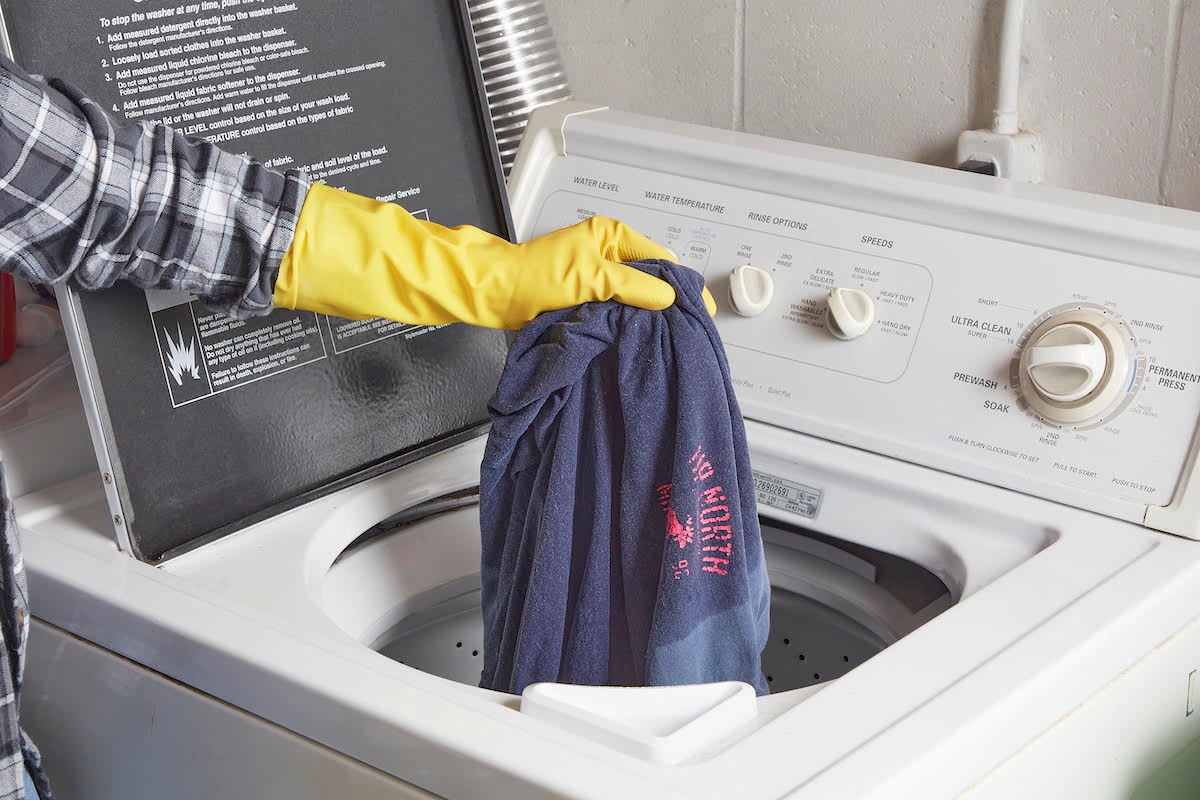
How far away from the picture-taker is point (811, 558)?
135 centimetres

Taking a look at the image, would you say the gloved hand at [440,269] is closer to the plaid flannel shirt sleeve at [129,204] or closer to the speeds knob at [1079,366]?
the plaid flannel shirt sleeve at [129,204]

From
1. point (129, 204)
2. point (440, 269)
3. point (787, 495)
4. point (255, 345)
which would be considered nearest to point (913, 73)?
point (787, 495)

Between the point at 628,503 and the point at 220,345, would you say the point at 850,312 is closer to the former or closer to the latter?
the point at 628,503

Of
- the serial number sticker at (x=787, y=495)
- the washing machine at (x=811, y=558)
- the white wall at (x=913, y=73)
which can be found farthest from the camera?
the white wall at (x=913, y=73)

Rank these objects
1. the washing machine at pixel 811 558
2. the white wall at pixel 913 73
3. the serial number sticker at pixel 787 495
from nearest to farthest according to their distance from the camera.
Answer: the washing machine at pixel 811 558 < the serial number sticker at pixel 787 495 < the white wall at pixel 913 73

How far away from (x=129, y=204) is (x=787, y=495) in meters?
0.69

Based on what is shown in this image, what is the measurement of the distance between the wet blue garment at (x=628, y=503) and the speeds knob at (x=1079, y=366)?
275 mm

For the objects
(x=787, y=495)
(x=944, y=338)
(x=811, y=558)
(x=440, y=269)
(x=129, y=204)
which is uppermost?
(x=129, y=204)

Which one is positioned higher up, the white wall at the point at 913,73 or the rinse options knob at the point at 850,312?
the white wall at the point at 913,73

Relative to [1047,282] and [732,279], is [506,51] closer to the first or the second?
[732,279]

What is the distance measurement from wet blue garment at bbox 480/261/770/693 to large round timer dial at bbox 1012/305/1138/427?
276mm

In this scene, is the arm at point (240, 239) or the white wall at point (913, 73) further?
the white wall at point (913, 73)

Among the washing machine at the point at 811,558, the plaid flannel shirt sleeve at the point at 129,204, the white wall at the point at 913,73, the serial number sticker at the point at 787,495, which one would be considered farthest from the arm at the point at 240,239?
the white wall at the point at 913,73

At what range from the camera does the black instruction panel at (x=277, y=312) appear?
1.12m
